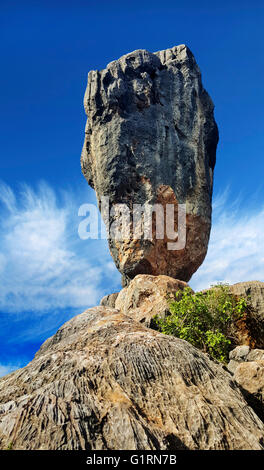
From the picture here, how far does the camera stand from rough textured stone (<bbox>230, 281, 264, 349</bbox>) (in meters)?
17.2

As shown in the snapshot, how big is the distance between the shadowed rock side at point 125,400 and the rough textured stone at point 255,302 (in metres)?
7.96

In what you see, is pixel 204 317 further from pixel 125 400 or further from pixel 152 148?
pixel 152 148

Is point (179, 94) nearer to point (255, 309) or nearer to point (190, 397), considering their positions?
point (255, 309)

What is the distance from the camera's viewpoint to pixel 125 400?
7.89 metres

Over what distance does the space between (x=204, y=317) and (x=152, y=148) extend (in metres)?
14.4

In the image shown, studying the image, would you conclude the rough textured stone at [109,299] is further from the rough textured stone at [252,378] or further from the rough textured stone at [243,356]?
the rough textured stone at [252,378]

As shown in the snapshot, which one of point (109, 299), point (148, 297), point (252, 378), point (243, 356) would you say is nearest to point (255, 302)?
point (243, 356)

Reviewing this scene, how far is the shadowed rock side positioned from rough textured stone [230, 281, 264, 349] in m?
7.96

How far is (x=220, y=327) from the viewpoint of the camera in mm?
16984

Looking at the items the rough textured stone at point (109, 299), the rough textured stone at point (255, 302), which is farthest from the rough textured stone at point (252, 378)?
the rough textured stone at point (109, 299)

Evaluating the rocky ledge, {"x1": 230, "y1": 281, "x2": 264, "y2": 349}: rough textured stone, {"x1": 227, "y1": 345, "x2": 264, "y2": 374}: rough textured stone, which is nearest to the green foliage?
{"x1": 230, "y1": 281, "x2": 264, "y2": 349}: rough textured stone

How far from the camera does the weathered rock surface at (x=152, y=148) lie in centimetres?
2655

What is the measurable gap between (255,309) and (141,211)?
10.9 m
